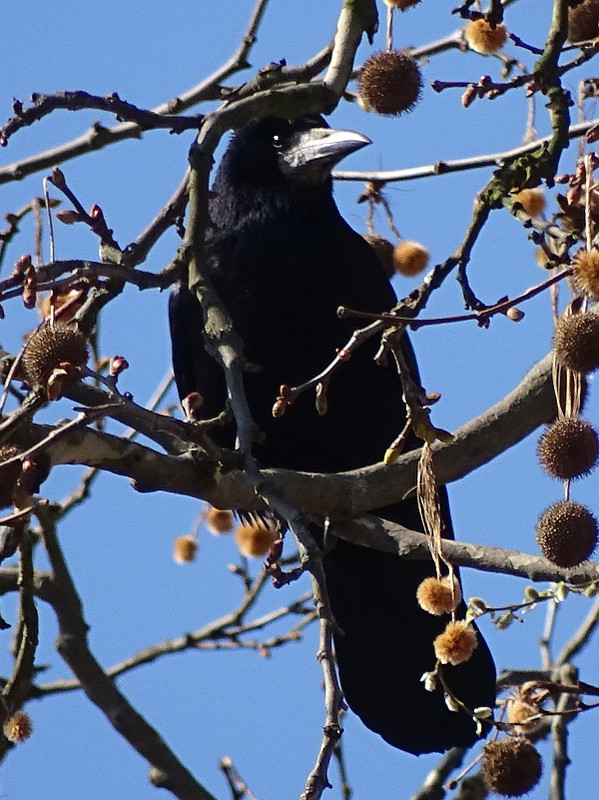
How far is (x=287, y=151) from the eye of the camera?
4727 millimetres

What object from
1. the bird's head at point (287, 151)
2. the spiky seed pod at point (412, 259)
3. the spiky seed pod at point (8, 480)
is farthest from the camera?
the bird's head at point (287, 151)

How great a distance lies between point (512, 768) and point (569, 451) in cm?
67

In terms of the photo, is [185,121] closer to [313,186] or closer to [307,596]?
[313,186]

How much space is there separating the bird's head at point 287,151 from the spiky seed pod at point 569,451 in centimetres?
220

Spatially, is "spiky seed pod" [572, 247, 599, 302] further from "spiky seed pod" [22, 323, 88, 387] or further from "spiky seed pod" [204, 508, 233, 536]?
"spiky seed pod" [204, 508, 233, 536]

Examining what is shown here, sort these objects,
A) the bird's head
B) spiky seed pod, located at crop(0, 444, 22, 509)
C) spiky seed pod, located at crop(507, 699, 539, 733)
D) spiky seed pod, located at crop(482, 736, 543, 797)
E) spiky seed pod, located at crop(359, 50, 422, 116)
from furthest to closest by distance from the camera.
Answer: the bird's head
spiky seed pod, located at crop(359, 50, 422, 116)
spiky seed pod, located at crop(482, 736, 543, 797)
spiky seed pod, located at crop(507, 699, 539, 733)
spiky seed pod, located at crop(0, 444, 22, 509)

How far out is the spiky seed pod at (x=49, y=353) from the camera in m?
2.22

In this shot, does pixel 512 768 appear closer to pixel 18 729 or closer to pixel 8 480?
pixel 18 729

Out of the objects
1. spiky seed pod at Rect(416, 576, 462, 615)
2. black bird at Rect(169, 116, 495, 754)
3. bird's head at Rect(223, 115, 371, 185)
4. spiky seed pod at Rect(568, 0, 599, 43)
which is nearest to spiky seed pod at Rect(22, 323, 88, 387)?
spiky seed pod at Rect(416, 576, 462, 615)

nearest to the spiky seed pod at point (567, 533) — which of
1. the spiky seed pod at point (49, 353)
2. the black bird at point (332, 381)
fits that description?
the spiky seed pod at point (49, 353)

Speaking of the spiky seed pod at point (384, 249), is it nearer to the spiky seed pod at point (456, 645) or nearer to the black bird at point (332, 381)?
the black bird at point (332, 381)

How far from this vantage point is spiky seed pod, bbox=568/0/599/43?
10.4 ft

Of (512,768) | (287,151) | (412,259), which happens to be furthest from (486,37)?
(512,768)

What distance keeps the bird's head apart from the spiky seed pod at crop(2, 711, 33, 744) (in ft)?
7.77
